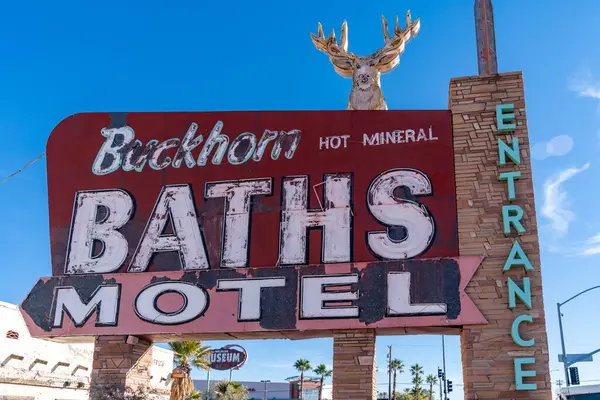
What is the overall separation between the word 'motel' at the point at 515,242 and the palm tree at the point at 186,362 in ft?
64.0

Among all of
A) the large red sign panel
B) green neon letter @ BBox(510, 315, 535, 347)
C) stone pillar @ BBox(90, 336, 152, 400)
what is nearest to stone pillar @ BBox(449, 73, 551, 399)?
green neon letter @ BBox(510, 315, 535, 347)

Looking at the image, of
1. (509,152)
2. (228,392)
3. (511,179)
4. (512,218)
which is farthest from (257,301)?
(228,392)

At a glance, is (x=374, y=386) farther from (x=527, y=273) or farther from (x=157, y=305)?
(x=157, y=305)

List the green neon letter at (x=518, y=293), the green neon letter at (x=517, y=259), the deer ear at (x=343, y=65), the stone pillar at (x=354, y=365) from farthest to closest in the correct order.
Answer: the deer ear at (x=343, y=65) < the stone pillar at (x=354, y=365) < the green neon letter at (x=517, y=259) < the green neon letter at (x=518, y=293)

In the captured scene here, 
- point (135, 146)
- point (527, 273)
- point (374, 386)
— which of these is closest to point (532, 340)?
point (527, 273)

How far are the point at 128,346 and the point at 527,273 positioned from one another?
355 inches

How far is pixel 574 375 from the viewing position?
30531 mm

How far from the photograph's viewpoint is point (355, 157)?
50.5 feet

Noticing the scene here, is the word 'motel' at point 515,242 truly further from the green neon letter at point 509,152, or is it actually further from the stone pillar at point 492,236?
the stone pillar at point 492,236

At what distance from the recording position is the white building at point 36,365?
24156 millimetres

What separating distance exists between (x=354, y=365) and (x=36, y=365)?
1698 cm

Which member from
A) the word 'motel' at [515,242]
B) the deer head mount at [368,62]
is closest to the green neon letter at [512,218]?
the word 'motel' at [515,242]

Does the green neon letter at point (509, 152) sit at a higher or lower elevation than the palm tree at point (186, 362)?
higher

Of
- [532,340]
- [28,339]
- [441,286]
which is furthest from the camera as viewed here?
[28,339]
